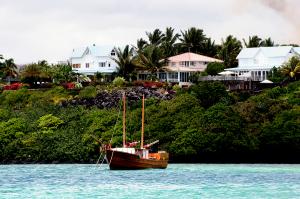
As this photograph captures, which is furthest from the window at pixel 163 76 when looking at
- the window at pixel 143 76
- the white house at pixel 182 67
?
the window at pixel 143 76

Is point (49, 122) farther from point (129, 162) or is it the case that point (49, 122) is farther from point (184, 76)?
point (184, 76)

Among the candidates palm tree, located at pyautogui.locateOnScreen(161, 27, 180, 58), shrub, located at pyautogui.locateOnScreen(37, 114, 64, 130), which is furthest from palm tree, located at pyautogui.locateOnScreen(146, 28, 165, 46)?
shrub, located at pyautogui.locateOnScreen(37, 114, 64, 130)

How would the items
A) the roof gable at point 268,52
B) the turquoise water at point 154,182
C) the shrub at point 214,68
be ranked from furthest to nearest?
the roof gable at point 268,52 → the shrub at point 214,68 → the turquoise water at point 154,182

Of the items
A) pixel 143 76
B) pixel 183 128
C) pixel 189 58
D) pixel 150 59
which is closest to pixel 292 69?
pixel 150 59

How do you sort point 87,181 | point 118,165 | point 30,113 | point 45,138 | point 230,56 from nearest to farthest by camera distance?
point 87,181 → point 118,165 → point 45,138 → point 30,113 → point 230,56

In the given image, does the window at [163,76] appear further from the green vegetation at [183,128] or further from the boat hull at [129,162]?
the boat hull at [129,162]

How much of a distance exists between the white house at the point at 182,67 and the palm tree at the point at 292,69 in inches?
764

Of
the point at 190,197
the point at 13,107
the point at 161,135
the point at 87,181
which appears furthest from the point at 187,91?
the point at 190,197

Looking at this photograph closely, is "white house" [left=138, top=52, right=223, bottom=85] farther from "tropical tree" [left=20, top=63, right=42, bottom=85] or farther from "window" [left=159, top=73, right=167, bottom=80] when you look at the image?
"tropical tree" [left=20, top=63, right=42, bottom=85]

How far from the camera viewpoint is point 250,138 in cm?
8506

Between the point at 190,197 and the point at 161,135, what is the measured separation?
33.8m

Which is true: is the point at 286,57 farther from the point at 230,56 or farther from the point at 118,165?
the point at 118,165

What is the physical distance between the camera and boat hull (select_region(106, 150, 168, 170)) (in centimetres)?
7357

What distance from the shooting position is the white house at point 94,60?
148m
